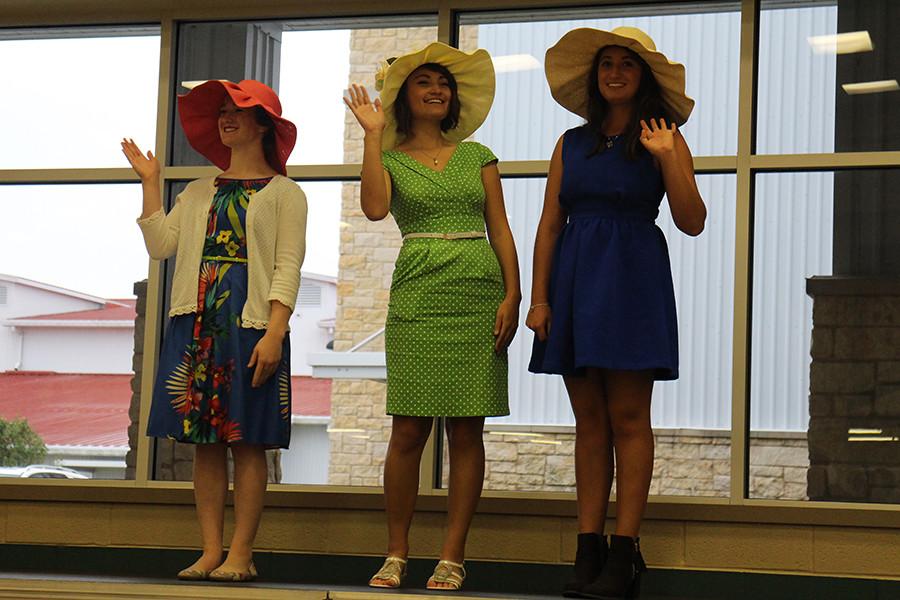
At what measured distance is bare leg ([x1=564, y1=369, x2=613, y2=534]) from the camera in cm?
361

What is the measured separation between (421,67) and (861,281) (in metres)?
1.59

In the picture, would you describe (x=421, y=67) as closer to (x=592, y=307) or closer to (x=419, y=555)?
(x=592, y=307)

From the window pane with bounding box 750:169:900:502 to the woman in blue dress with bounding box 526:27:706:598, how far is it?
0.79 metres

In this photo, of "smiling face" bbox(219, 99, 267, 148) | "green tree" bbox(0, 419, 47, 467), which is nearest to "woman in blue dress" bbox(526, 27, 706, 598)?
"smiling face" bbox(219, 99, 267, 148)

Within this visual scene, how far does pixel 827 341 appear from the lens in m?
4.27

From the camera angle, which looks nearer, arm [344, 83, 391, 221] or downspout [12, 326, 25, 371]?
arm [344, 83, 391, 221]

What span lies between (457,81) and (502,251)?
1.76 feet

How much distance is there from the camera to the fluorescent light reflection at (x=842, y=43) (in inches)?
171

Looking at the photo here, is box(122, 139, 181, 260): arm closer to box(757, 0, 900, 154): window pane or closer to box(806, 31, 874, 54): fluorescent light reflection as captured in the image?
box(757, 0, 900, 154): window pane

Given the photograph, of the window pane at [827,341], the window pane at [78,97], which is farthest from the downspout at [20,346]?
the window pane at [827,341]

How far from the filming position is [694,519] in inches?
165

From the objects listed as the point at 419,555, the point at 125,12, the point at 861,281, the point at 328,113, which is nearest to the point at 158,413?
the point at 419,555

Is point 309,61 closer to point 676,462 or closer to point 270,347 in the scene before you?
point 270,347

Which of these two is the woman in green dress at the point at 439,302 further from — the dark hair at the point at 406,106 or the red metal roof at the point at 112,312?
the red metal roof at the point at 112,312
